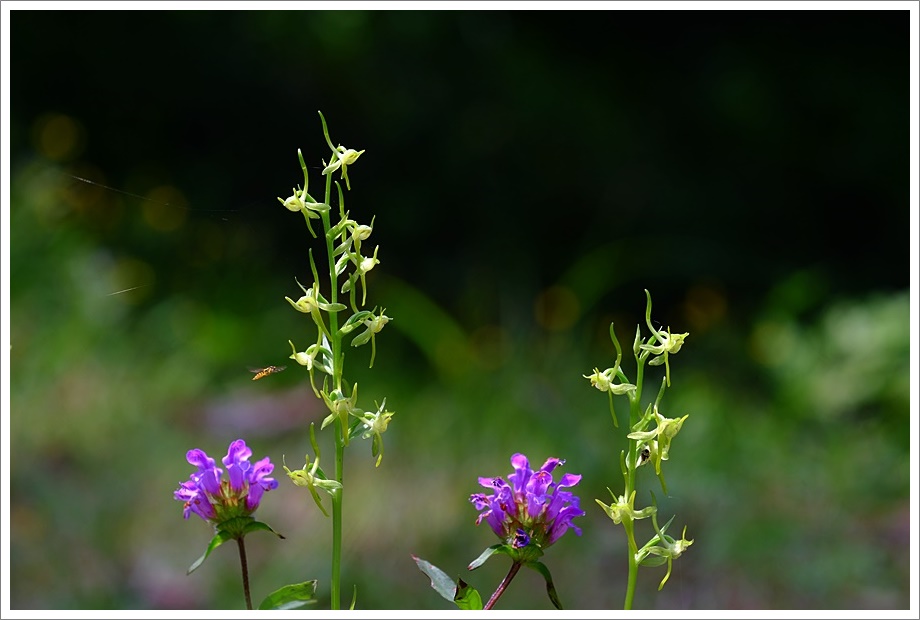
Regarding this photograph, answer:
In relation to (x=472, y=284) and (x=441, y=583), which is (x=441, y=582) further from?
(x=472, y=284)

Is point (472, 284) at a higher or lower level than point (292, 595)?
higher

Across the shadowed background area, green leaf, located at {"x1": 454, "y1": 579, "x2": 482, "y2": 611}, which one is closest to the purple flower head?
green leaf, located at {"x1": 454, "y1": 579, "x2": 482, "y2": 611}

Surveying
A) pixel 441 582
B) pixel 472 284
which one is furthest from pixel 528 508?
pixel 472 284

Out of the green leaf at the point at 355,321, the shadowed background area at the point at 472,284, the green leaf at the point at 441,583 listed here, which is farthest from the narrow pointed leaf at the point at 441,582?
the shadowed background area at the point at 472,284

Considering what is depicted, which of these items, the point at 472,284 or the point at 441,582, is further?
the point at 472,284

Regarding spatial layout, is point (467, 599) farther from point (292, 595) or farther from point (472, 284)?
point (472, 284)

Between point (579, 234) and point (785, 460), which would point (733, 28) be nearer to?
point (579, 234)
